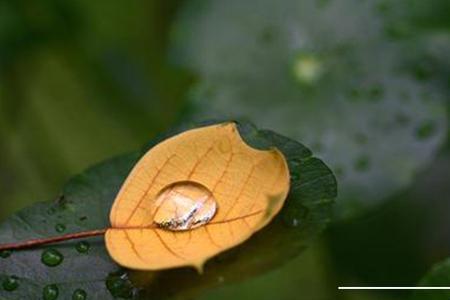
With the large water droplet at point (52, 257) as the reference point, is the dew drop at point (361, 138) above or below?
below

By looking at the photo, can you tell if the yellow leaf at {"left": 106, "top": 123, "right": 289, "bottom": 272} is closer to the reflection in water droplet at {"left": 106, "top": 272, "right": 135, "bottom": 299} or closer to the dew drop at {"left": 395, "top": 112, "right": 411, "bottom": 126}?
the reflection in water droplet at {"left": 106, "top": 272, "right": 135, "bottom": 299}

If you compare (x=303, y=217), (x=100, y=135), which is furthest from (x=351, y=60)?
(x=100, y=135)

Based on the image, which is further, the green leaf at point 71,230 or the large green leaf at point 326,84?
the large green leaf at point 326,84

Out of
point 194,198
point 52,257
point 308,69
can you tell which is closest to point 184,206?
point 194,198

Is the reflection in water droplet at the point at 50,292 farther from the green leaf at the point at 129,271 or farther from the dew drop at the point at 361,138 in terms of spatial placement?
the dew drop at the point at 361,138

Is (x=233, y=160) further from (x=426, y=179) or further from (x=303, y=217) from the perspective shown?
(x=426, y=179)

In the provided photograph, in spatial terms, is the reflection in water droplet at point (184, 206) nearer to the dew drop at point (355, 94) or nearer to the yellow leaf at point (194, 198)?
the yellow leaf at point (194, 198)

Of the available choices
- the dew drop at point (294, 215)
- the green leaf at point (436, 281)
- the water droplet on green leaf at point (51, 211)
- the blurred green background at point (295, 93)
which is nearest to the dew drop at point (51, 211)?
the water droplet on green leaf at point (51, 211)

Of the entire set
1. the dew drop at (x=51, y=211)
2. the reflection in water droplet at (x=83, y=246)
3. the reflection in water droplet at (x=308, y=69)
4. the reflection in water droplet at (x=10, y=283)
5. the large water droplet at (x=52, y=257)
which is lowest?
the reflection in water droplet at (x=308, y=69)
